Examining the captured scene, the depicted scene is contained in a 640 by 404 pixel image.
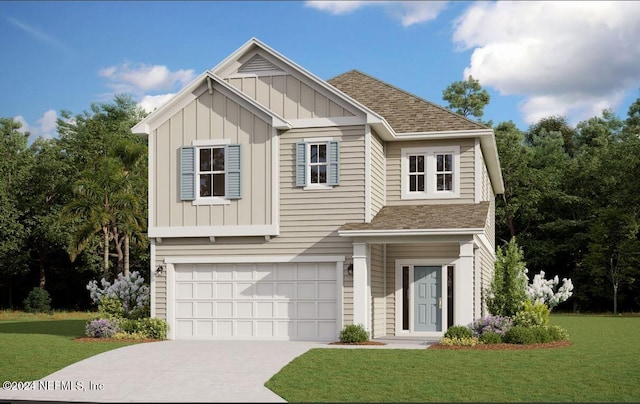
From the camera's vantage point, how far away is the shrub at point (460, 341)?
19.4 meters

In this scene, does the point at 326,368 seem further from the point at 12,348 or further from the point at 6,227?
the point at 6,227

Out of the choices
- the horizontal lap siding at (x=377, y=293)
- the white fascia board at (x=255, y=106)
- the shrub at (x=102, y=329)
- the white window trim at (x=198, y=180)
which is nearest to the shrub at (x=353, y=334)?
the horizontal lap siding at (x=377, y=293)

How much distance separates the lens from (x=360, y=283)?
21.1 meters

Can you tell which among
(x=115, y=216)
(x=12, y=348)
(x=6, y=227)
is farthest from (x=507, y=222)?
(x=12, y=348)

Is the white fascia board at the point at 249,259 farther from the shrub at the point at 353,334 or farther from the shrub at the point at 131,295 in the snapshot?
the shrub at the point at 353,334

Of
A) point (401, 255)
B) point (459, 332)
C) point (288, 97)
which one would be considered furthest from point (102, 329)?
point (459, 332)

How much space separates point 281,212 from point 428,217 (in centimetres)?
398

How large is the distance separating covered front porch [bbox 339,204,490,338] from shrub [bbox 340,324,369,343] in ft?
1.12

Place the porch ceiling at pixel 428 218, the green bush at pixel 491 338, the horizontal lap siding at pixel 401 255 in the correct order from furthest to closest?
the horizontal lap siding at pixel 401 255 < the porch ceiling at pixel 428 218 < the green bush at pixel 491 338

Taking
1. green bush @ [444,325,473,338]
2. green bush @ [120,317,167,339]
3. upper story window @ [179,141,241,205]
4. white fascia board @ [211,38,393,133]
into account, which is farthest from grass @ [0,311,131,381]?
white fascia board @ [211,38,393,133]

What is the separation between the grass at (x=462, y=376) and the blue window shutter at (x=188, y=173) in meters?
6.44

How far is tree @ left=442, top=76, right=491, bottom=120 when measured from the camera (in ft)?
173

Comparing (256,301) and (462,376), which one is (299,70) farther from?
(462,376)

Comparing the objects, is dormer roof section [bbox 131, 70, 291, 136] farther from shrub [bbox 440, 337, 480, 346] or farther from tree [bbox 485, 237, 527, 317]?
shrub [bbox 440, 337, 480, 346]
